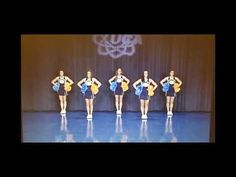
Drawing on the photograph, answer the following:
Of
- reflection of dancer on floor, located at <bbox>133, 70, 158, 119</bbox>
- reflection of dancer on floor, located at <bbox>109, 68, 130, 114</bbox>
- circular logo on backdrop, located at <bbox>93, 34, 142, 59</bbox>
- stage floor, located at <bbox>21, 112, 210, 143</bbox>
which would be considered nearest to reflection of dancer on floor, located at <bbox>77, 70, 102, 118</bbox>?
stage floor, located at <bbox>21, 112, 210, 143</bbox>

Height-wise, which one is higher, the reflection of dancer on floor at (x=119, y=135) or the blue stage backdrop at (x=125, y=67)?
the blue stage backdrop at (x=125, y=67)

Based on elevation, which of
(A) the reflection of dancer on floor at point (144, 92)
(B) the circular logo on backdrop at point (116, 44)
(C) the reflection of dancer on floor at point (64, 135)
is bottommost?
(C) the reflection of dancer on floor at point (64, 135)

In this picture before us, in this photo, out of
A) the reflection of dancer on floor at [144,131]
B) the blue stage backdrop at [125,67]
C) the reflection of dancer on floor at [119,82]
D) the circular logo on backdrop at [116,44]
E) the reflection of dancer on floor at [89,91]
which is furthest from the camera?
the blue stage backdrop at [125,67]

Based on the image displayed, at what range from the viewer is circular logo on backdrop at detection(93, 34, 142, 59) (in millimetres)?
7434

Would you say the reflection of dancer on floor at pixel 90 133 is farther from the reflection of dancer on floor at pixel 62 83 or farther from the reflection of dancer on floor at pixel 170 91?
the reflection of dancer on floor at pixel 170 91

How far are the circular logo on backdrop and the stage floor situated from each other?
112 centimetres

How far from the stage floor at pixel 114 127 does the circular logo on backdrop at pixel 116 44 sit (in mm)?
1121

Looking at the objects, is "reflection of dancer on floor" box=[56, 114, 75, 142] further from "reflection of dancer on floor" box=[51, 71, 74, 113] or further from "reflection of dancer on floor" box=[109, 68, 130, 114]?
"reflection of dancer on floor" box=[109, 68, 130, 114]

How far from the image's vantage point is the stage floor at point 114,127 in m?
6.62

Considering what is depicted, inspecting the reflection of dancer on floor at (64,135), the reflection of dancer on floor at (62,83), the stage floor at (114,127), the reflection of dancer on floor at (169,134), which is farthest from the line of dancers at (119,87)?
the reflection of dancer on floor at (64,135)

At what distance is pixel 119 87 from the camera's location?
7805 mm
